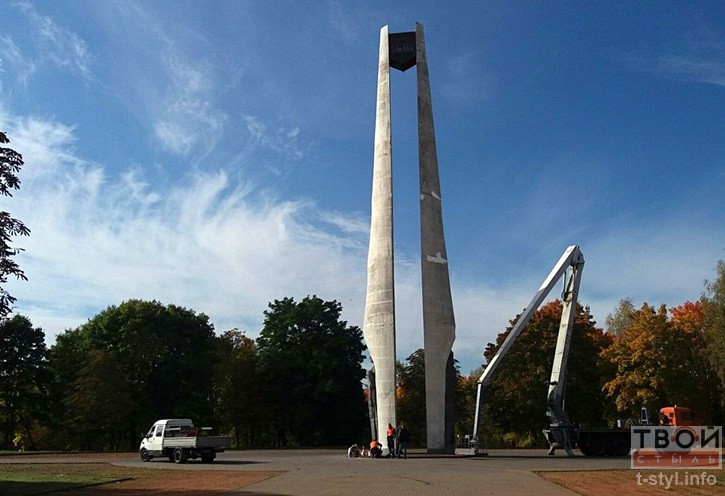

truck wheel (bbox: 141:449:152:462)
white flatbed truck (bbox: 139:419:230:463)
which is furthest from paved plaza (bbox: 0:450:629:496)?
truck wheel (bbox: 141:449:152:462)

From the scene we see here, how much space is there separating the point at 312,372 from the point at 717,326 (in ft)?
90.0

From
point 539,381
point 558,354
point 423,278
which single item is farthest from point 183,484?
point 539,381

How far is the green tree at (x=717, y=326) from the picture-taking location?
39094 mm

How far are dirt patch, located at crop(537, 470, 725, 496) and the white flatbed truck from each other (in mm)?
13091

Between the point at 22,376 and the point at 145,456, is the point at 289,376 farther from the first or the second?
the point at 145,456

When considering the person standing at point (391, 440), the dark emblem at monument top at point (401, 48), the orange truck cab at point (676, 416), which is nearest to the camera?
the person standing at point (391, 440)

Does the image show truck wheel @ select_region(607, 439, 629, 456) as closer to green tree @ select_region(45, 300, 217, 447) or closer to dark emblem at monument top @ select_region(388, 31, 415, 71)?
dark emblem at monument top @ select_region(388, 31, 415, 71)

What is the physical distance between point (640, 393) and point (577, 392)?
6.83 metres

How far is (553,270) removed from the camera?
31016mm

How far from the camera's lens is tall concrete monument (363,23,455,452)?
3016cm

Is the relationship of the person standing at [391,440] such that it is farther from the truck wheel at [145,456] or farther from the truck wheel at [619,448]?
the truck wheel at [145,456]

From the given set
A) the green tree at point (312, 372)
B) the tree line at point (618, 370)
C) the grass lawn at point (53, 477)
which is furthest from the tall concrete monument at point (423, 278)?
the green tree at point (312, 372)

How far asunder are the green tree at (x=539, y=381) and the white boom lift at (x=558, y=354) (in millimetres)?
14548

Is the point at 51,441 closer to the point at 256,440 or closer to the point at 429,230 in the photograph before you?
the point at 256,440
